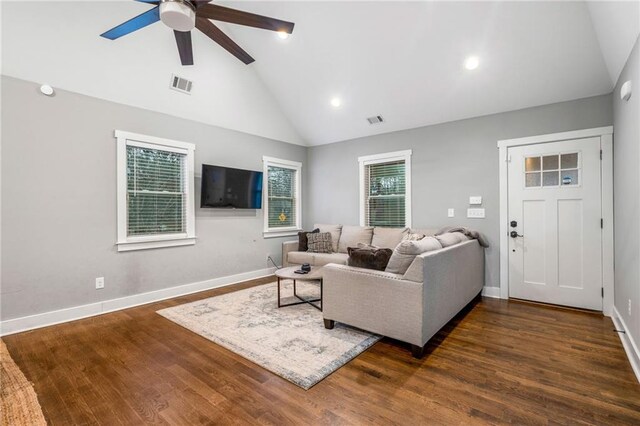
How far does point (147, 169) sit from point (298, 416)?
362 cm

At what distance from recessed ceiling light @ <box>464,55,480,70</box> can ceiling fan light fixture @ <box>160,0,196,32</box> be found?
3.05 m

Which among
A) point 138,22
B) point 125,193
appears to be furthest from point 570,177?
point 125,193

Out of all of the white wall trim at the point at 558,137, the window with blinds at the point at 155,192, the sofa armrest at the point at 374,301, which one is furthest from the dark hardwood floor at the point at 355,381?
the white wall trim at the point at 558,137

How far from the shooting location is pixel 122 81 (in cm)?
355

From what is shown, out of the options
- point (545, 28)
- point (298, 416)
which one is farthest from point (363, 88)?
point (298, 416)

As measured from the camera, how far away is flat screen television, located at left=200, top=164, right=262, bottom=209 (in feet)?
14.6

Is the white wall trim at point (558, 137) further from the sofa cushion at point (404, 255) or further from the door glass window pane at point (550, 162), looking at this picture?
the sofa cushion at point (404, 255)

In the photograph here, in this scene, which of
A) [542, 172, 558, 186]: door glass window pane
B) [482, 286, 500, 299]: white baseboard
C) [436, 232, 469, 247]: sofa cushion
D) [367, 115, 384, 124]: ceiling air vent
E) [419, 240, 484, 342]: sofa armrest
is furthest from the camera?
[367, 115, 384, 124]: ceiling air vent

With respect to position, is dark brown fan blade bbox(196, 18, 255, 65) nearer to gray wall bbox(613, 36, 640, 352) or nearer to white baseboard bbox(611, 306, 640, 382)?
gray wall bbox(613, 36, 640, 352)

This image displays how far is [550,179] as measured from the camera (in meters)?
3.72

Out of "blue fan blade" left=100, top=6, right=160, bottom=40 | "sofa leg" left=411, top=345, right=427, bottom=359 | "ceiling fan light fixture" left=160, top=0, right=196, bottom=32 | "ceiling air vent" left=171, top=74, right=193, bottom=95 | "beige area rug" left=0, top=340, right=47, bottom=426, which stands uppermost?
"ceiling air vent" left=171, top=74, right=193, bottom=95

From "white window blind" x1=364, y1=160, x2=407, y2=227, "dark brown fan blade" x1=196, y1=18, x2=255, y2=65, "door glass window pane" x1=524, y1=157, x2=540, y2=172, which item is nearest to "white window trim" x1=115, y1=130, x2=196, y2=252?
"dark brown fan blade" x1=196, y1=18, x2=255, y2=65

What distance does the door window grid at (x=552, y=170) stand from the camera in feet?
11.7

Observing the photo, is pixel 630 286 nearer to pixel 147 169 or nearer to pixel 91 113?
pixel 147 169
